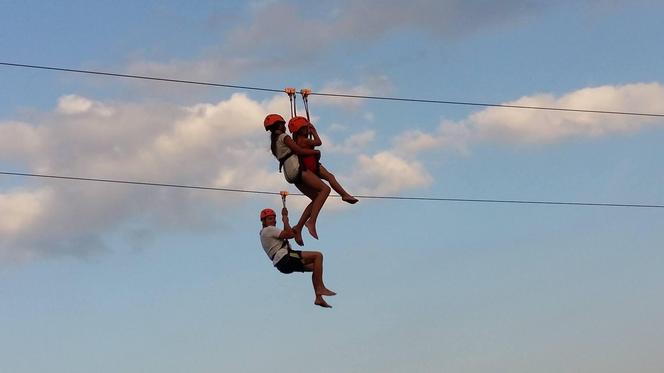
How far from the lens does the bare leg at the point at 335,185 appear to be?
14434mm

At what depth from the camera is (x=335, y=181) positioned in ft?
48.2

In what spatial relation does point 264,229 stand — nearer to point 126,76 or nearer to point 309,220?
point 309,220

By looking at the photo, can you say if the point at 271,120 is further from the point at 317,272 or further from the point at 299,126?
the point at 317,272

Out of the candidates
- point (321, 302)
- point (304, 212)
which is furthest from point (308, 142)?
point (321, 302)

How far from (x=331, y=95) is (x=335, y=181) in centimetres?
145

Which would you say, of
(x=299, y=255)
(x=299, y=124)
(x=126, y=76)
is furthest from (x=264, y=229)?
(x=126, y=76)

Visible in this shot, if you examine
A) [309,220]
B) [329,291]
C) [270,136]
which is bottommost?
[329,291]

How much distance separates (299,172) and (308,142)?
49 cm

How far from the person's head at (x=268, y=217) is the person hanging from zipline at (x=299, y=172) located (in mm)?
510

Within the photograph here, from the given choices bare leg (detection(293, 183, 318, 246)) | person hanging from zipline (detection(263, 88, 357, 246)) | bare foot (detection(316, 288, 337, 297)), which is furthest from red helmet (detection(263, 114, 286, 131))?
bare foot (detection(316, 288, 337, 297))

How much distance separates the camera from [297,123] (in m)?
14.5

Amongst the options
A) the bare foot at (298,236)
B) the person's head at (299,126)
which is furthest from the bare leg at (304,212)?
the person's head at (299,126)

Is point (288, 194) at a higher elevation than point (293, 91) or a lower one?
lower

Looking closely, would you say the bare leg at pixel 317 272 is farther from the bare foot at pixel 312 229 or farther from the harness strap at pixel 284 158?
the harness strap at pixel 284 158
